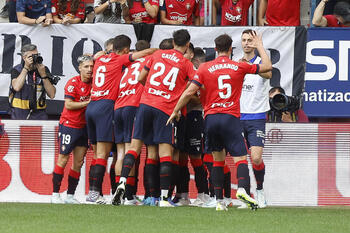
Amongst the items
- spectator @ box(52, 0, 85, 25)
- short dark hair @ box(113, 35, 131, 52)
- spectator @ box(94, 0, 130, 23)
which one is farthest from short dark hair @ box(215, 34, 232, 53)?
spectator @ box(52, 0, 85, 25)

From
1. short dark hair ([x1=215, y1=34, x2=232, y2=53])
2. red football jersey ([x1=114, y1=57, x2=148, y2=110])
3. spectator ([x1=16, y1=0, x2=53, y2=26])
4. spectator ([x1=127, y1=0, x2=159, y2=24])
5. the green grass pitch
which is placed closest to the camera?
the green grass pitch

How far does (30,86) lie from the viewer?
40.8ft

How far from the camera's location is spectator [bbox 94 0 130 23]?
13336mm

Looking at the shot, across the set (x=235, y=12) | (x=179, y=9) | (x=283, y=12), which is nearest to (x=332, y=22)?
(x=283, y=12)

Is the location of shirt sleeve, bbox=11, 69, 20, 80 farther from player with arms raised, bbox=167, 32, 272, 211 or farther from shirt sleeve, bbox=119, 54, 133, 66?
player with arms raised, bbox=167, 32, 272, 211

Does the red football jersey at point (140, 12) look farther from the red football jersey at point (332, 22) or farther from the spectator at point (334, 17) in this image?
the red football jersey at point (332, 22)

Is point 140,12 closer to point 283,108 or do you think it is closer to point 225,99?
point 283,108

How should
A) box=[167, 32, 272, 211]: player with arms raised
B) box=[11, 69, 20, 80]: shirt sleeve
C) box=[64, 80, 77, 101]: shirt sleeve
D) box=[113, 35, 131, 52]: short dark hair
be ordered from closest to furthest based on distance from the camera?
1. box=[167, 32, 272, 211]: player with arms raised
2. box=[113, 35, 131, 52]: short dark hair
3. box=[64, 80, 77, 101]: shirt sleeve
4. box=[11, 69, 20, 80]: shirt sleeve

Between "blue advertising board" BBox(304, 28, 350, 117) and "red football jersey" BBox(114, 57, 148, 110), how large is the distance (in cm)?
321

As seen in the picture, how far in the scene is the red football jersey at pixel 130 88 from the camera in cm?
1082

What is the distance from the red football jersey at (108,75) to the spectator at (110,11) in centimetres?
247

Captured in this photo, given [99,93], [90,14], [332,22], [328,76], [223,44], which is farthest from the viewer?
[90,14]

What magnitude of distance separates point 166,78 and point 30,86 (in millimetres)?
2917

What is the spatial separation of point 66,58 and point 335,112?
4294mm
